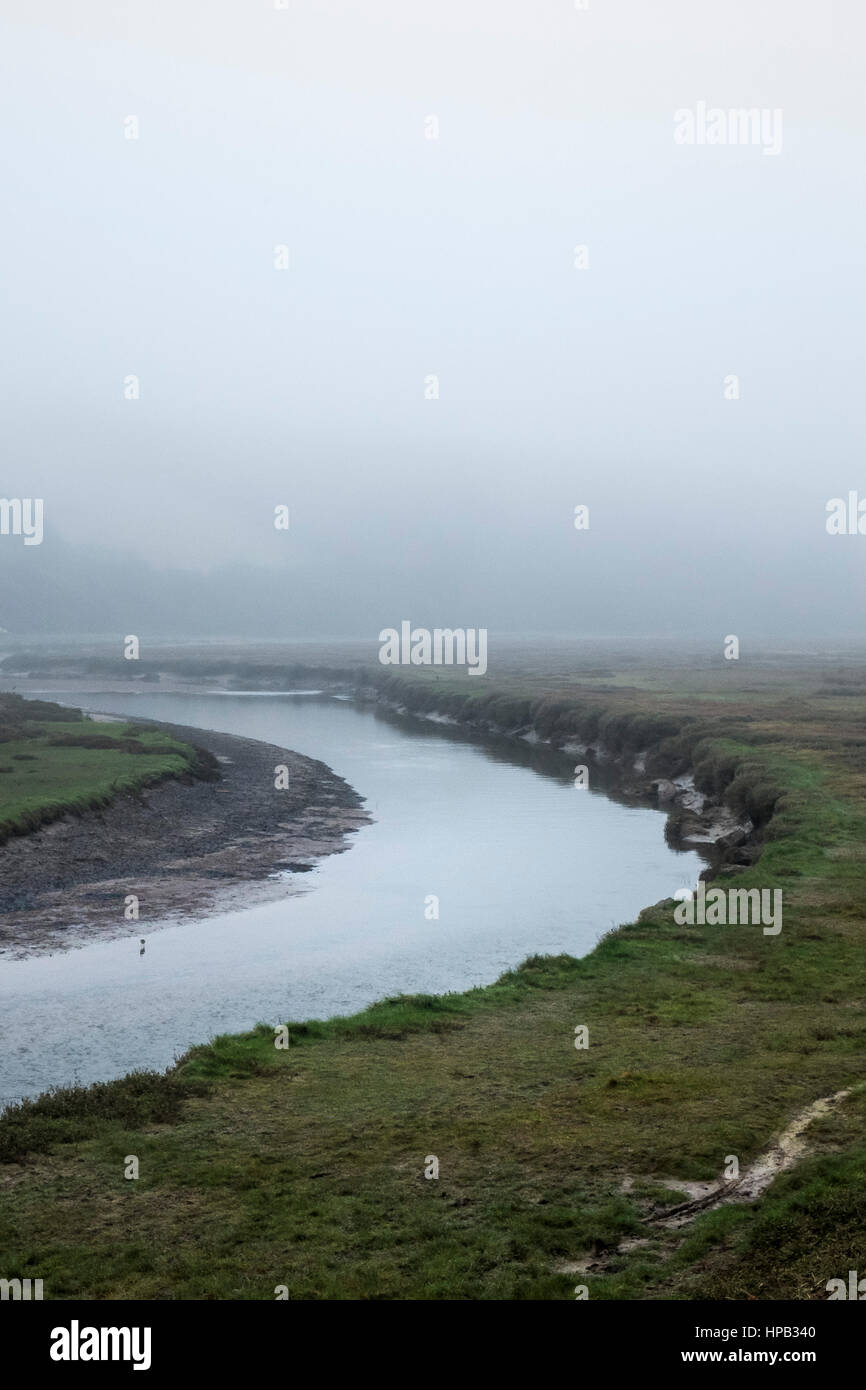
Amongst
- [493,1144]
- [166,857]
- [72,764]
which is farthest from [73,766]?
[493,1144]

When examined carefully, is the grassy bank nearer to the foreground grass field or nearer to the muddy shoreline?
the muddy shoreline

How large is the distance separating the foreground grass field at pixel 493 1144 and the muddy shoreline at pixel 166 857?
15.2m

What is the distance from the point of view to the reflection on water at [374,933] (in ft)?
88.8

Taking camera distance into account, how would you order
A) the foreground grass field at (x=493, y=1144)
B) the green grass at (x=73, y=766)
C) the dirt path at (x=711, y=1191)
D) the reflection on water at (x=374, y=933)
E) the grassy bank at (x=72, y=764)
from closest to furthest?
the foreground grass field at (x=493, y=1144), the dirt path at (x=711, y=1191), the reflection on water at (x=374, y=933), the green grass at (x=73, y=766), the grassy bank at (x=72, y=764)

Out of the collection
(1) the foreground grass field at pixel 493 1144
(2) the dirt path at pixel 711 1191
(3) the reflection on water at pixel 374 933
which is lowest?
(3) the reflection on water at pixel 374 933

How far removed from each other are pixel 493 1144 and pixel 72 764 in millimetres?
54882

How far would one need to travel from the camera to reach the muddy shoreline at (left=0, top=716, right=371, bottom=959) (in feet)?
125

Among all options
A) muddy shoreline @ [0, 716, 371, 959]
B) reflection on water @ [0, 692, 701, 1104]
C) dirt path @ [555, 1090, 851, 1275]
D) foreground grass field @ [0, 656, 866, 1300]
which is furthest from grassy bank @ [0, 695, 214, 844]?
dirt path @ [555, 1090, 851, 1275]

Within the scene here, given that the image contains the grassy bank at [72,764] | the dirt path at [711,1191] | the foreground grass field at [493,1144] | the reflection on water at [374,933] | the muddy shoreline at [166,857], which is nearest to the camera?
the foreground grass field at [493,1144]

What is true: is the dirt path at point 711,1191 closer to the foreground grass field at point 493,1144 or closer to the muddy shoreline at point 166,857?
the foreground grass field at point 493,1144

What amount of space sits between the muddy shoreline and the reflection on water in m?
1.37

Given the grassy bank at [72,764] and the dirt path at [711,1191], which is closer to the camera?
the dirt path at [711,1191]

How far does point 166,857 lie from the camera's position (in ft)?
160

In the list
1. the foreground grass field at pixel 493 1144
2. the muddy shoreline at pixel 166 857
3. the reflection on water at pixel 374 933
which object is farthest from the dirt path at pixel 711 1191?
the muddy shoreline at pixel 166 857
